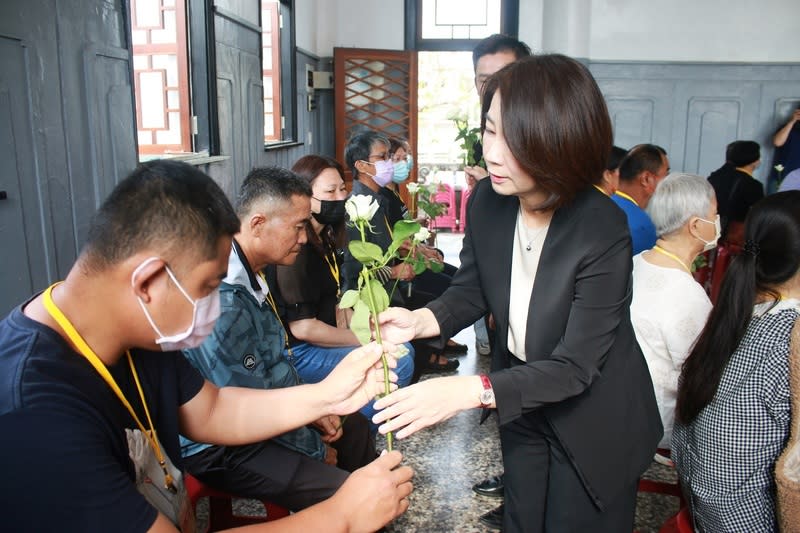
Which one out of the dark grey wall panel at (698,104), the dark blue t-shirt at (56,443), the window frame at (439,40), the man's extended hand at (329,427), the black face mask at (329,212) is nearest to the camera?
the dark blue t-shirt at (56,443)

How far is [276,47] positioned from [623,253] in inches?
197

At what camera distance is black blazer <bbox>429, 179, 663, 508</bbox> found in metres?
1.12

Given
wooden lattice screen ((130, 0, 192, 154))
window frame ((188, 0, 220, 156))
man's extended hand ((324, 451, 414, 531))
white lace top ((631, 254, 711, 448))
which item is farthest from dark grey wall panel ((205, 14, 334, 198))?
man's extended hand ((324, 451, 414, 531))

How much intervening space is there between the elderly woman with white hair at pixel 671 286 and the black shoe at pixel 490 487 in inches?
22.9

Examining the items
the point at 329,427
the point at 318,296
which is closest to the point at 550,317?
the point at 329,427

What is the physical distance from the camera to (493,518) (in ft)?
6.75

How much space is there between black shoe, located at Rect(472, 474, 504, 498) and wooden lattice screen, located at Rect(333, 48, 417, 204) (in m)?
4.73

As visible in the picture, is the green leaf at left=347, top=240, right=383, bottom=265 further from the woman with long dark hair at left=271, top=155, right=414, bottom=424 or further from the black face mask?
the black face mask

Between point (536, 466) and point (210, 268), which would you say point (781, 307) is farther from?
point (210, 268)

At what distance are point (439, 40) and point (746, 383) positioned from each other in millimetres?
6274

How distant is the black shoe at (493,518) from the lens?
203cm

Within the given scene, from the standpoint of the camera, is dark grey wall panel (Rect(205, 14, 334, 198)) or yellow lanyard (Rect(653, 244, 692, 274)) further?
dark grey wall panel (Rect(205, 14, 334, 198))

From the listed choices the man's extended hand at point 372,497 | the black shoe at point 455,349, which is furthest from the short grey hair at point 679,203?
the black shoe at point 455,349

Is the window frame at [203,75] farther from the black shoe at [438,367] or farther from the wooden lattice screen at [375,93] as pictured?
the wooden lattice screen at [375,93]
